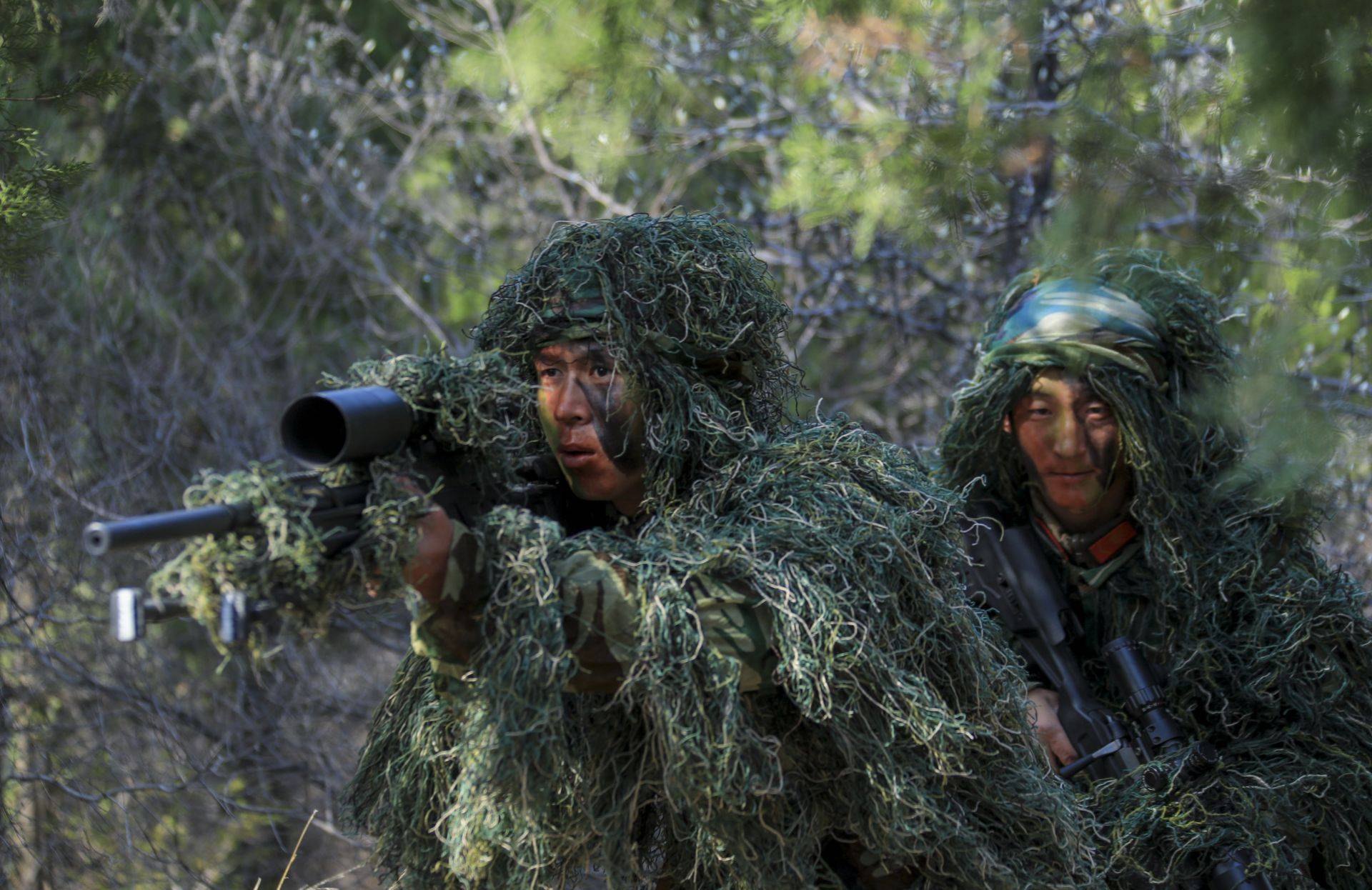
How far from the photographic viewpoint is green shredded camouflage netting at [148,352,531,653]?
184 cm

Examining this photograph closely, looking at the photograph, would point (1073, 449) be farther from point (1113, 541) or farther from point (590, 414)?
point (590, 414)

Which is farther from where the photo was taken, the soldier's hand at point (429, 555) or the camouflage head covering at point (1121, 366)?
the camouflage head covering at point (1121, 366)

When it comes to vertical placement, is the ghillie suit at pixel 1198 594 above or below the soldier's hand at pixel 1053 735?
above

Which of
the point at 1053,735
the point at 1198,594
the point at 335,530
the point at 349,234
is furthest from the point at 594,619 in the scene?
the point at 349,234

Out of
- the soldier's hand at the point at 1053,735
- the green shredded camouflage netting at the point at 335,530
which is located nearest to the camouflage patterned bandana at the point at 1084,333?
the soldier's hand at the point at 1053,735

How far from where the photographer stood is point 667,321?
2.47 metres

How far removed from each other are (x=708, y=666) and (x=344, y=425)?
653 millimetres

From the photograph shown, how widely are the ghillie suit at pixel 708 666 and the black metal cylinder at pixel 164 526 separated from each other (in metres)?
0.32

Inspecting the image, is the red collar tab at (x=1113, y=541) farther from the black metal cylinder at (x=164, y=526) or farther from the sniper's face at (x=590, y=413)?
the black metal cylinder at (x=164, y=526)

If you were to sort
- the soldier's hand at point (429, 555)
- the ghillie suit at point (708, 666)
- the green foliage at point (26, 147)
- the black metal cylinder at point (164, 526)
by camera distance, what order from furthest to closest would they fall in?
the green foliage at point (26, 147) → the ghillie suit at point (708, 666) → the soldier's hand at point (429, 555) → the black metal cylinder at point (164, 526)

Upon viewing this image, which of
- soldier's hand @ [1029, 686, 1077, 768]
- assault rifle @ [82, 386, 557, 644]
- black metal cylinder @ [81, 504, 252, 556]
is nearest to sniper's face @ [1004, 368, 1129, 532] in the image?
soldier's hand @ [1029, 686, 1077, 768]

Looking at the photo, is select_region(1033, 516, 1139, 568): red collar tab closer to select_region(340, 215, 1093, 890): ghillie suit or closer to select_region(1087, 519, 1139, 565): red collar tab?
select_region(1087, 519, 1139, 565): red collar tab

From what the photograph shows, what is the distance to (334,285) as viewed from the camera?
7.48 m

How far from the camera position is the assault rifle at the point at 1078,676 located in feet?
10.2
